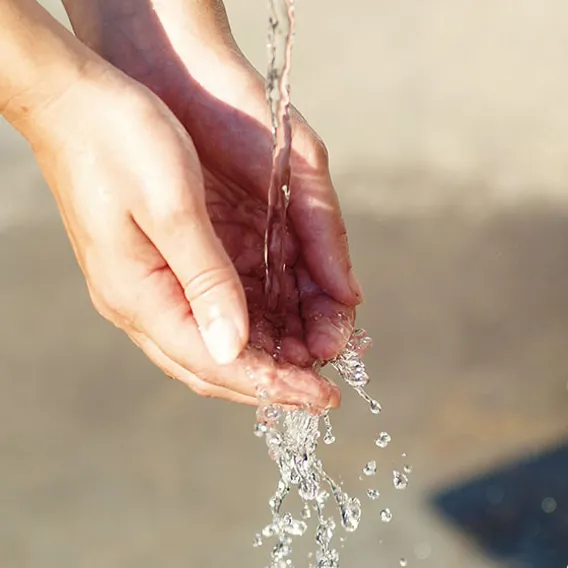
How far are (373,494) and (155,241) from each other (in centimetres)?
68

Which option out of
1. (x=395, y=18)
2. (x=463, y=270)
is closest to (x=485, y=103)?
(x=395, y=18)

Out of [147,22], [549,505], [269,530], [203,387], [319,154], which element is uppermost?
[147,22]

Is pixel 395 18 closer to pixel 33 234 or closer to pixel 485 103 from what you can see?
pixel 485 103

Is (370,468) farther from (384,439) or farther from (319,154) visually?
(319,154)

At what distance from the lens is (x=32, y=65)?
0.77m

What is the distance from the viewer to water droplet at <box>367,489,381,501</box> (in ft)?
4.22

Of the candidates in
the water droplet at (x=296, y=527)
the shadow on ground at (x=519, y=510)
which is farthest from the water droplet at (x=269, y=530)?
the shadow on ground at (x=519, y=510)

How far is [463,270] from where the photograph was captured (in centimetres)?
160

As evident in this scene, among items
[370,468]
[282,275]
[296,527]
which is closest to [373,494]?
[370,468]

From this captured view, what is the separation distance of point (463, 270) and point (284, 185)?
0.79 metres

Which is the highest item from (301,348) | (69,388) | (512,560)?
(301,348)

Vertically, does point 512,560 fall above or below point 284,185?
below

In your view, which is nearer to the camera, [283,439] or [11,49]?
[11,49]

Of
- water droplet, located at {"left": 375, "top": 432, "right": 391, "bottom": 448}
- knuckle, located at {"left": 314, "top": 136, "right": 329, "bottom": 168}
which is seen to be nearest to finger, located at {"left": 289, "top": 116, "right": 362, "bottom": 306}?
knuckle, located at {"left": 314, "top": 136, "right": 329, "bottom": 168}
